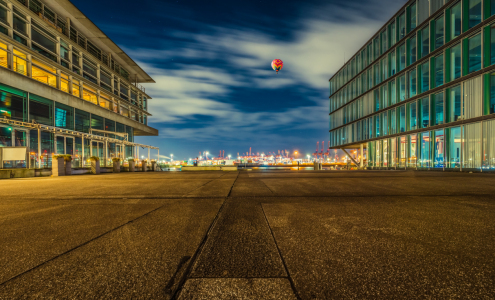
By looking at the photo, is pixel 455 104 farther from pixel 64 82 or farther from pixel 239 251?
pixel 64 82

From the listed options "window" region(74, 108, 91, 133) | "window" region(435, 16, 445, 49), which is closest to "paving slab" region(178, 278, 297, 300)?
"window" region(74, 108, 91, 133)

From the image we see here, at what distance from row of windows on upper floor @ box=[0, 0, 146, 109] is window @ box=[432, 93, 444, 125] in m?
44.5

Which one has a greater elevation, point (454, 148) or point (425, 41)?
point (425, 41)

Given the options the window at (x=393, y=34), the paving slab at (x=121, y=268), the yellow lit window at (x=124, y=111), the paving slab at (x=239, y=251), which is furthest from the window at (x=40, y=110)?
the window at (x=393, y=34)

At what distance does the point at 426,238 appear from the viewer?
318cm

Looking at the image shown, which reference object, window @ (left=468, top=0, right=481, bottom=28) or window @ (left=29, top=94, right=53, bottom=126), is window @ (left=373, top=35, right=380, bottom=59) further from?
window @ (left=29, top=94, right=53, bottom=126)

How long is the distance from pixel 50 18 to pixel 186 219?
35.1 meters

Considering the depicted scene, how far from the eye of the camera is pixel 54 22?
85.1 feet

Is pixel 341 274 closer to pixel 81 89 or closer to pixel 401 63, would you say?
pixel 81 89

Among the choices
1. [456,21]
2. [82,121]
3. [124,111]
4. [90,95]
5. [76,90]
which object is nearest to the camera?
[456,21]

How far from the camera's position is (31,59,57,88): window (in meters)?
21.8

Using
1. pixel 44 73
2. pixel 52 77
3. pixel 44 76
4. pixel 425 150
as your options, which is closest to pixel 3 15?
pixel 44 73

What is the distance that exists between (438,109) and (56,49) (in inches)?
1790

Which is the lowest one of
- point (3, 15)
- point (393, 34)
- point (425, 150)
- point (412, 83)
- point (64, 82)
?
point (425, 150)
